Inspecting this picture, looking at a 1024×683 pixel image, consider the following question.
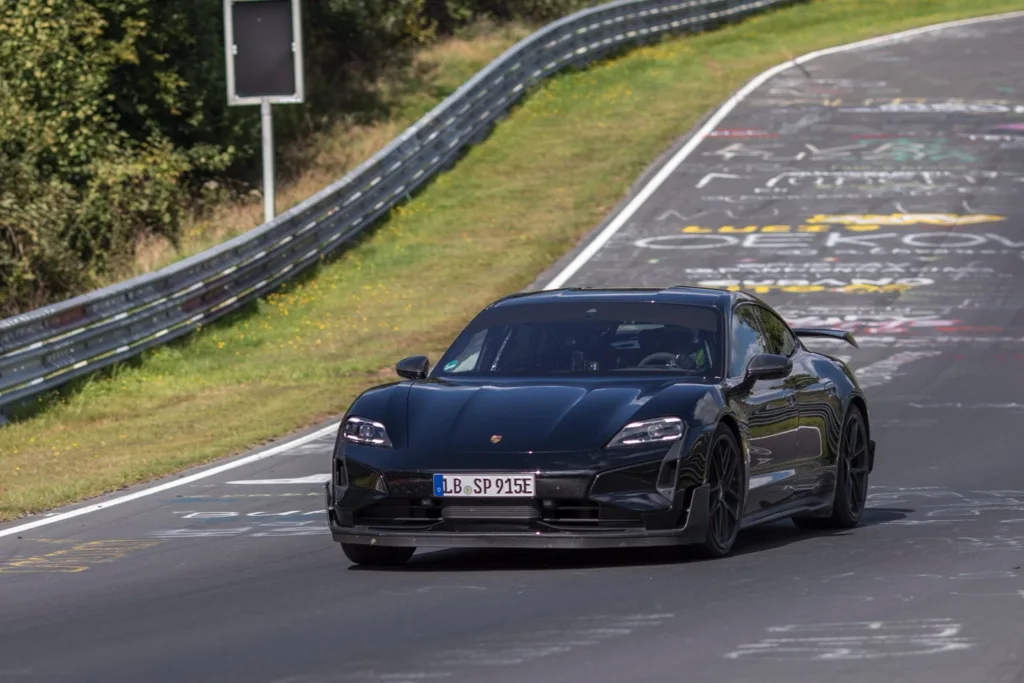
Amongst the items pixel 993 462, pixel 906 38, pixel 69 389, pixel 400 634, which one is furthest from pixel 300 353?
pixel 906 38

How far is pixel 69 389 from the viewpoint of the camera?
63.7ft

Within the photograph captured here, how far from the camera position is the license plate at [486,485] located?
9195mm

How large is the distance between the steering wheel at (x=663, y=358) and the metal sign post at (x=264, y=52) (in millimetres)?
17898

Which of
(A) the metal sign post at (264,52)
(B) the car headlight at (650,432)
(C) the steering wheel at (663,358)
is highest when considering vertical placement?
(A) the metal sign post at (264,52)

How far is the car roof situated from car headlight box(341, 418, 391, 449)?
1388 mm

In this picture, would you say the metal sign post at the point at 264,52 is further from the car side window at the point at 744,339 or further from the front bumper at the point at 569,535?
the front bumper at the point at 569,535

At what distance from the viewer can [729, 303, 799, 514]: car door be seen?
10211 mm

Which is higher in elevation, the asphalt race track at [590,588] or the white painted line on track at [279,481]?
the asphalt race track at [590,588]

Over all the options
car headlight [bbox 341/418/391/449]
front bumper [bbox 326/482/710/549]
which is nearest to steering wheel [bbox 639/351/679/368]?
front bumper [bbox 326/482/710/549]

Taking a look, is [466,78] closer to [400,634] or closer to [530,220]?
[530,220]

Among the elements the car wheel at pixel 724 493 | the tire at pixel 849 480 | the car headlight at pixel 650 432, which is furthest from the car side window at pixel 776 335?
the car headlight at pixel 650 432

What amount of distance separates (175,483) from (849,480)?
16.9ft

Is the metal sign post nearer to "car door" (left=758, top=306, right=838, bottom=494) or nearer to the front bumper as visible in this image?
"car door" (left=758, top=306, right=838, bottom=494)

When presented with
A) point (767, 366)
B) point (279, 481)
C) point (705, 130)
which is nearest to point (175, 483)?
point (279, 481)
